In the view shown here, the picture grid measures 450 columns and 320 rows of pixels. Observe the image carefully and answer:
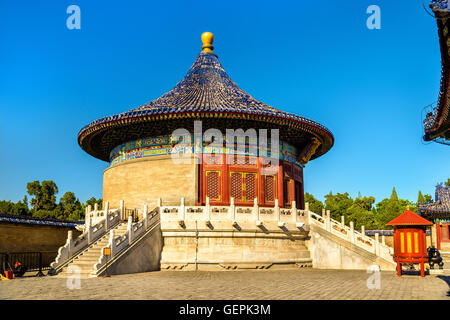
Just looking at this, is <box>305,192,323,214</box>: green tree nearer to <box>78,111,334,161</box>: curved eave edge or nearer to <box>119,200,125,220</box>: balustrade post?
<box>78,111,334,161</box>: curved eave edge

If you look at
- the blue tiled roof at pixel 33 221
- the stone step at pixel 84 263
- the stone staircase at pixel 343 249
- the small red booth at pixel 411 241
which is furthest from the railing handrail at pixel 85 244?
the small red booth at pixel 411 241

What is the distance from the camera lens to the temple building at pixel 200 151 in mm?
20281

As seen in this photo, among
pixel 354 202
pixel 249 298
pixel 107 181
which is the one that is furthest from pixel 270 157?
pixel 354 202

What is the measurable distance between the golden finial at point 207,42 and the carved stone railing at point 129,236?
13960 mm

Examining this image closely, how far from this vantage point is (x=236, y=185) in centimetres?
2077

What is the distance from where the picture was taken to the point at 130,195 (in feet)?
70.0

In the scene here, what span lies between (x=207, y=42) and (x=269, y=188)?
39.2ft

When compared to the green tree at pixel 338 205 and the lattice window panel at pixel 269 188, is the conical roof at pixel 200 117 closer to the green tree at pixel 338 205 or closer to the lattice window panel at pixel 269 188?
the lattice window panel at pixel 269 188

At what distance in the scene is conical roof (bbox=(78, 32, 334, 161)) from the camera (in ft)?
65.0

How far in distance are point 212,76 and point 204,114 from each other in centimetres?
678

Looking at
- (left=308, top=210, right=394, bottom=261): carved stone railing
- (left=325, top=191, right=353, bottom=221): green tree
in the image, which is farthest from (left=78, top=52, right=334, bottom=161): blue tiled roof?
(left=325, top=191, right=353, bottom=221): green tree

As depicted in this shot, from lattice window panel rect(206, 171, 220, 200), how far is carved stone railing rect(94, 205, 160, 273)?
10.3ft

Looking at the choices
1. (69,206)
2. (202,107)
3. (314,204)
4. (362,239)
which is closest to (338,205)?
(314,204)
